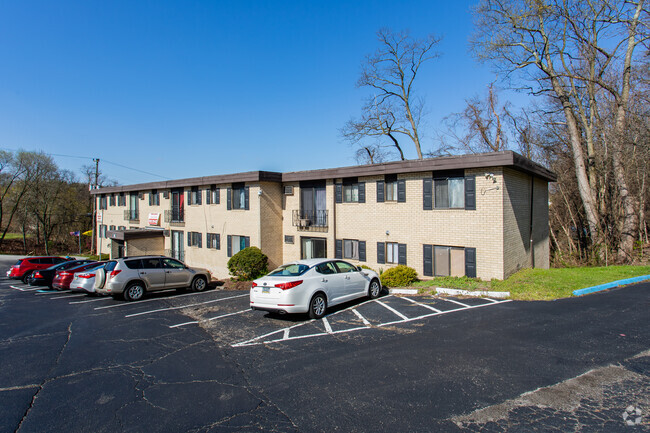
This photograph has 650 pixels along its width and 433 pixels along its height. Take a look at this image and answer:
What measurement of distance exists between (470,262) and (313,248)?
8.08m

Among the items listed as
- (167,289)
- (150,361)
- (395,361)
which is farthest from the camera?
(167,289)

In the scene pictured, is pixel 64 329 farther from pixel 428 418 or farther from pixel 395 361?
pixel 428 418

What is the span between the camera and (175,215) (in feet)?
84.5

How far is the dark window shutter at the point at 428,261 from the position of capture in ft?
47.6

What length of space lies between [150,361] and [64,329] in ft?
15.4

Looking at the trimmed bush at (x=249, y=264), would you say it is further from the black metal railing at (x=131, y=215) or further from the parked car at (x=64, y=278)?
the black metal railing at (x=131, y=215)

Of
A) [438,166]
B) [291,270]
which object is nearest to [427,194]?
[438,166]

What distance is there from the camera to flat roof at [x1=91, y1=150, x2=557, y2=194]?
1279 centimetres

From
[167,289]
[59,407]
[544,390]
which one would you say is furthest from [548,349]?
[167,289]

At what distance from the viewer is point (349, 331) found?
8.51 metres

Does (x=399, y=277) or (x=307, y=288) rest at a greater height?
(x=307, y=288)

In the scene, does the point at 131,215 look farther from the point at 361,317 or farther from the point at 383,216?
the point at 361,317

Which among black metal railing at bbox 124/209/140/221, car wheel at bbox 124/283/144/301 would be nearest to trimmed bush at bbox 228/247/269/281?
car wheel at bbox 124/283/144/301

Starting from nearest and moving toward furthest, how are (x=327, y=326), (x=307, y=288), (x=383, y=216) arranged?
(x=327, y=326), (x=307, y=288), (x=383, y=216)
